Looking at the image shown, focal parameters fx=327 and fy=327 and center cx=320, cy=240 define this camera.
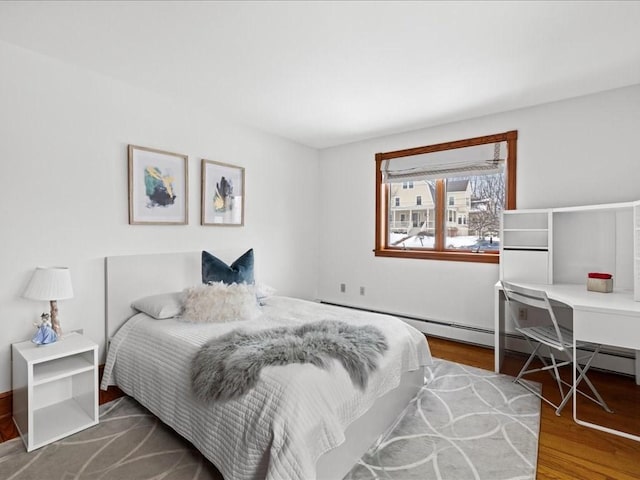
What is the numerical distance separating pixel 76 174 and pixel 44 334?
1123 millimetres

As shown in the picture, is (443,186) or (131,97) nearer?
(131,97)

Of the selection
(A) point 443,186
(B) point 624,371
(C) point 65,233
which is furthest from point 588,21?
(C) point 65,233

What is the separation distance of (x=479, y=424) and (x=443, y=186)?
248 cm

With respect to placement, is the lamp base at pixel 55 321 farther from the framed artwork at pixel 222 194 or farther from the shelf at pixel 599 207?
the shelf at pixel 599 207

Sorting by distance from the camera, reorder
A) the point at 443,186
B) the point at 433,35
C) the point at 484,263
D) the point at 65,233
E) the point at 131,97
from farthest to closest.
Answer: the point at 443,186 < the point at 484,263 < the point at 131,97 < the point at 65,233 < the point at 433,35

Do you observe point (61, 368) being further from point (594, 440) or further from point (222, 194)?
point (594, 440)

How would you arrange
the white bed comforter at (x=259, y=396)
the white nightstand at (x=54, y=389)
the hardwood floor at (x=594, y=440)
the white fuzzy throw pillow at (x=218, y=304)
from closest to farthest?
the white bed comforter at (x=259, y=396), the hardwood floor at (x=594, y=440), the white nightstand at (x=54, y=389), the white fuzzy throw pillow at (x=218, y=304)

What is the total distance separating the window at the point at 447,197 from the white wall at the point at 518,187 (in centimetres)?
10

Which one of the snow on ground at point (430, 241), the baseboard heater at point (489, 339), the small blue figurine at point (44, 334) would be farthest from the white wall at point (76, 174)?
the baseboard heater at point (489, 339)

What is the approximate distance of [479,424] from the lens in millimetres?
2098

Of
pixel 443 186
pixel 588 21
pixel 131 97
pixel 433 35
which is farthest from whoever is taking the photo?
pixel 443 186

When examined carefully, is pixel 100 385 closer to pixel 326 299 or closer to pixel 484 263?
pixel 326 299

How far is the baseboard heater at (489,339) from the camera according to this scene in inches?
107

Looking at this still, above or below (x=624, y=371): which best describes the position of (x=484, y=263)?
above
